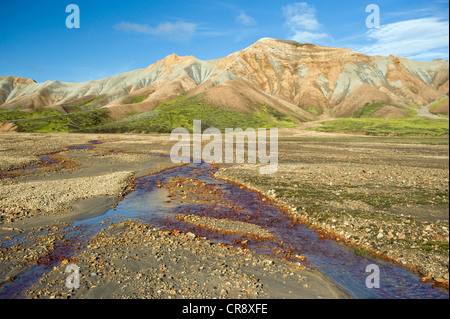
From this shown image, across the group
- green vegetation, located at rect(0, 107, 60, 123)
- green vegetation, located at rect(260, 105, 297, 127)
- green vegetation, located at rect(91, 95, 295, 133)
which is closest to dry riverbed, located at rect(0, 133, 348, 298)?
green vegetation, located at rect(91, 95, 295, 133)

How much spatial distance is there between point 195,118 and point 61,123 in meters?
69.5

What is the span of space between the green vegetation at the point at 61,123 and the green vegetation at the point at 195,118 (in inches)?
567

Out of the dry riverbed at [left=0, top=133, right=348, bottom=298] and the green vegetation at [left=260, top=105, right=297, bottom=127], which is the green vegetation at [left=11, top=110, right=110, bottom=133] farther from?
the dry riverbed at [left=0, top=133, right=348, bottom=298]

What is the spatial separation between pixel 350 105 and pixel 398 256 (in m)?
190

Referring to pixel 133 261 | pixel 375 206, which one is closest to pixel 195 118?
pixel 375 206

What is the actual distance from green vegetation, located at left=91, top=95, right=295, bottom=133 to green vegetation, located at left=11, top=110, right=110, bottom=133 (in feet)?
47.2

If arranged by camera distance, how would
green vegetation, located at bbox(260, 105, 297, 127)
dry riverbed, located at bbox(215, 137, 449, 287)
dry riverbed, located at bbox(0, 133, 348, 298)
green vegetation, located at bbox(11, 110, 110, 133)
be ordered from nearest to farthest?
dry riverbed, located at bbox(0, 133, 348, 298) < dry riverbed, located at bbox(215, 137, 449, 287) < green vegetation, located at bbox(11, 110, 110, 133) < green vegetation, located at bbox(260, 105, 297, 127)

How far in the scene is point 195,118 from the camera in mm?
137250

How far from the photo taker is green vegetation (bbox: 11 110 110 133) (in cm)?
12425

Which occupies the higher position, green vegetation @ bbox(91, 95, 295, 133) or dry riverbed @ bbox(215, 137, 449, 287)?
green vegetation @ bbox(91, 95, 295, 133)

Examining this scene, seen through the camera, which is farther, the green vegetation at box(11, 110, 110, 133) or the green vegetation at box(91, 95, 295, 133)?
the green vegetation at box(91, 95, 295, 133)

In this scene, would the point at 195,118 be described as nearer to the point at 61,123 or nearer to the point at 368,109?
the point at 61,123

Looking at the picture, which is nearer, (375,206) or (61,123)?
(375,206)

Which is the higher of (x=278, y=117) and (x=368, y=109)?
(x=368, y=109)
